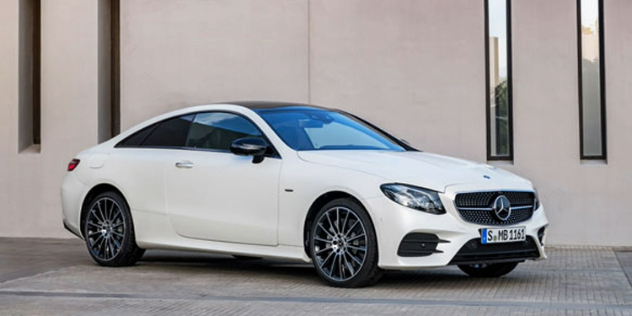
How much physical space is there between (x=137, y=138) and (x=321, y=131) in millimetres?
Answer: 2078

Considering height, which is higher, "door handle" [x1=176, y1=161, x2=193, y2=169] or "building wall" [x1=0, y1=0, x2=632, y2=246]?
"building wall" [x1=0, y1=0, x2=632, y2=246]

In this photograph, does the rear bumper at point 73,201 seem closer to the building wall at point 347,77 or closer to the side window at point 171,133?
the side window at point 171,133

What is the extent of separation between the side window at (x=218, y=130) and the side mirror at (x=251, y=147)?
22cm

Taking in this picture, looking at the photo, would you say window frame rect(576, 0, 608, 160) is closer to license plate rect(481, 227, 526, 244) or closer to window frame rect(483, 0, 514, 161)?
window frame rect(483, 0, 514, 161)

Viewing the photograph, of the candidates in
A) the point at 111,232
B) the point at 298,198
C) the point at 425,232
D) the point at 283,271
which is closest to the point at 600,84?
the point at 283,271

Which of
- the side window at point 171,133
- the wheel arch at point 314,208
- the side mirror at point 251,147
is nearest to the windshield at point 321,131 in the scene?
the side mirror at point 251,147

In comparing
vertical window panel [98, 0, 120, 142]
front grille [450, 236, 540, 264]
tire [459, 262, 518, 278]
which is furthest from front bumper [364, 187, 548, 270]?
vertical window panel [98, 0, 120, 142]

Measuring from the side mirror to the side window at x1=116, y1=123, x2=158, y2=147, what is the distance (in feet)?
5.03

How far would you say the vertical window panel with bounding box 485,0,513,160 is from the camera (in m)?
13.7

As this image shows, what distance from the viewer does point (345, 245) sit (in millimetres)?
8531

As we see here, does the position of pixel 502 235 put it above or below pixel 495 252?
above

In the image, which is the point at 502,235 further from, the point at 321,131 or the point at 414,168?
the point at 321,131

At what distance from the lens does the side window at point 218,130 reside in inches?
383

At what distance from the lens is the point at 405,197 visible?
8.28 m
